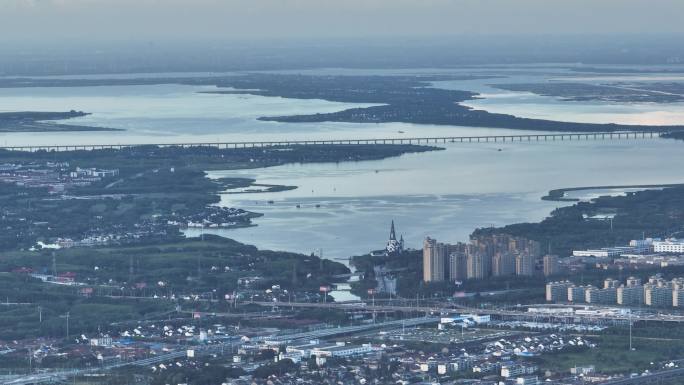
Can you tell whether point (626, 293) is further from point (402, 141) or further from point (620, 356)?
point (402, 141)

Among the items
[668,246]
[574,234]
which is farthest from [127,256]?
[668,246]

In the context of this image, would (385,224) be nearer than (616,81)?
Yes

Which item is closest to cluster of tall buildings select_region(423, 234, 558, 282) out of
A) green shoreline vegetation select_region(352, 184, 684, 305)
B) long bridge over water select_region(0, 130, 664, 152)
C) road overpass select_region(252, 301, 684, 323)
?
green shoreline vegetation select_region(352, 184, 684, 305)

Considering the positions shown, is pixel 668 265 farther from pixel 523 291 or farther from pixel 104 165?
pixel 104 165

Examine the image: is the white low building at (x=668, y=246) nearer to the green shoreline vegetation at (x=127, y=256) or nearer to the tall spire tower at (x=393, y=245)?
the tall spire tower at (x=393, y=245)

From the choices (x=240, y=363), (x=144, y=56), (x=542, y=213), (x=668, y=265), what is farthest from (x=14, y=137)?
(x=144, y=56)

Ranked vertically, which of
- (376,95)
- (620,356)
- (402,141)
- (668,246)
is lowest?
(620,356)
